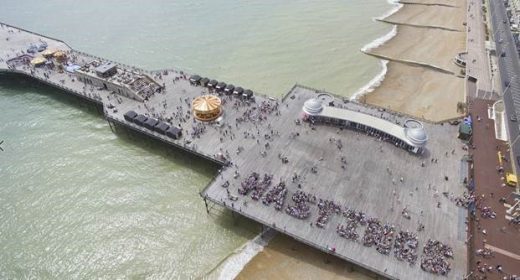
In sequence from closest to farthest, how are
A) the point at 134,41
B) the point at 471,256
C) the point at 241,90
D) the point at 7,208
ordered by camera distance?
the point at 471,256 → the point at 7,208 → the point at 241,90 → the point at 134,41

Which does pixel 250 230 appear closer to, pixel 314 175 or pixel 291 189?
pixel 291 189

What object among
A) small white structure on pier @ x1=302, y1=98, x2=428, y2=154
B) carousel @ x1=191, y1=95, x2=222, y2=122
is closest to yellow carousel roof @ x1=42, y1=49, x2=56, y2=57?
carousel @ x1=191, y1=95, x2=222, y2=122

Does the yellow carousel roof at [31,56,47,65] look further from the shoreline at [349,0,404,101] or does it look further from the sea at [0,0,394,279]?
the shoreline at [349,0,404,101]

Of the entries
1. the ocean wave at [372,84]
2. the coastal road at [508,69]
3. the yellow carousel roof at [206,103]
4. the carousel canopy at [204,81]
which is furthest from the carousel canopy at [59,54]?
the coastal road at [508,69]

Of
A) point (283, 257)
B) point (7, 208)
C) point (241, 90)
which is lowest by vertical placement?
point (283, 257)

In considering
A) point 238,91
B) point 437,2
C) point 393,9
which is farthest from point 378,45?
point 238,91

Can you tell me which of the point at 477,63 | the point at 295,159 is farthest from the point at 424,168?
the point at 477,63

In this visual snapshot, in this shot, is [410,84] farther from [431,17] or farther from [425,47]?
[431,17]
